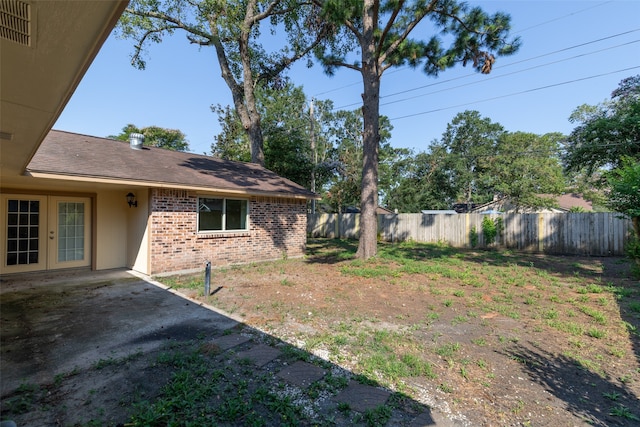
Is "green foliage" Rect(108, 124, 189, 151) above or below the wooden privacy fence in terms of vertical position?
above

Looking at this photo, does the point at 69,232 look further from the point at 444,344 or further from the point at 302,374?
the point at 444,344

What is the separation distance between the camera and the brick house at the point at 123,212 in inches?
289

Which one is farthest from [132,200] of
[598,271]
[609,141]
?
[609,141]

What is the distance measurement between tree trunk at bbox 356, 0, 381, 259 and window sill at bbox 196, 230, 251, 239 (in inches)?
163

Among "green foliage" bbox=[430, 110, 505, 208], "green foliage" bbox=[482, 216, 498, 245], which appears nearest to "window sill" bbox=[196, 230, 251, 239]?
"green foliage" bbox=[482, 216, 498, 245]

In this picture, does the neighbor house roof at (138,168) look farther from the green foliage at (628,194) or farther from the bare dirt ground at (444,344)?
the green foliage at (628,194)

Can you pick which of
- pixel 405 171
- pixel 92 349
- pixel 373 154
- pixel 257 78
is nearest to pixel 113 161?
pixel 92 349

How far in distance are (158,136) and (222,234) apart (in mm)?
28172

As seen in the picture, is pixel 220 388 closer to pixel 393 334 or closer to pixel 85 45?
pixel 393 334

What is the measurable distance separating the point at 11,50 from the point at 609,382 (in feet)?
19.0

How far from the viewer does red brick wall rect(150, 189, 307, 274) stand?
7789mm

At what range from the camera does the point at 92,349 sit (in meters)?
3.66

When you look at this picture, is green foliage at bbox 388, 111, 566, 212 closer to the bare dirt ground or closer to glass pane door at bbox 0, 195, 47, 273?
the bare dirt ground

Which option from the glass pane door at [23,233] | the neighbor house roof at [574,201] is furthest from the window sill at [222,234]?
the neighbor house roof at [574,201]
